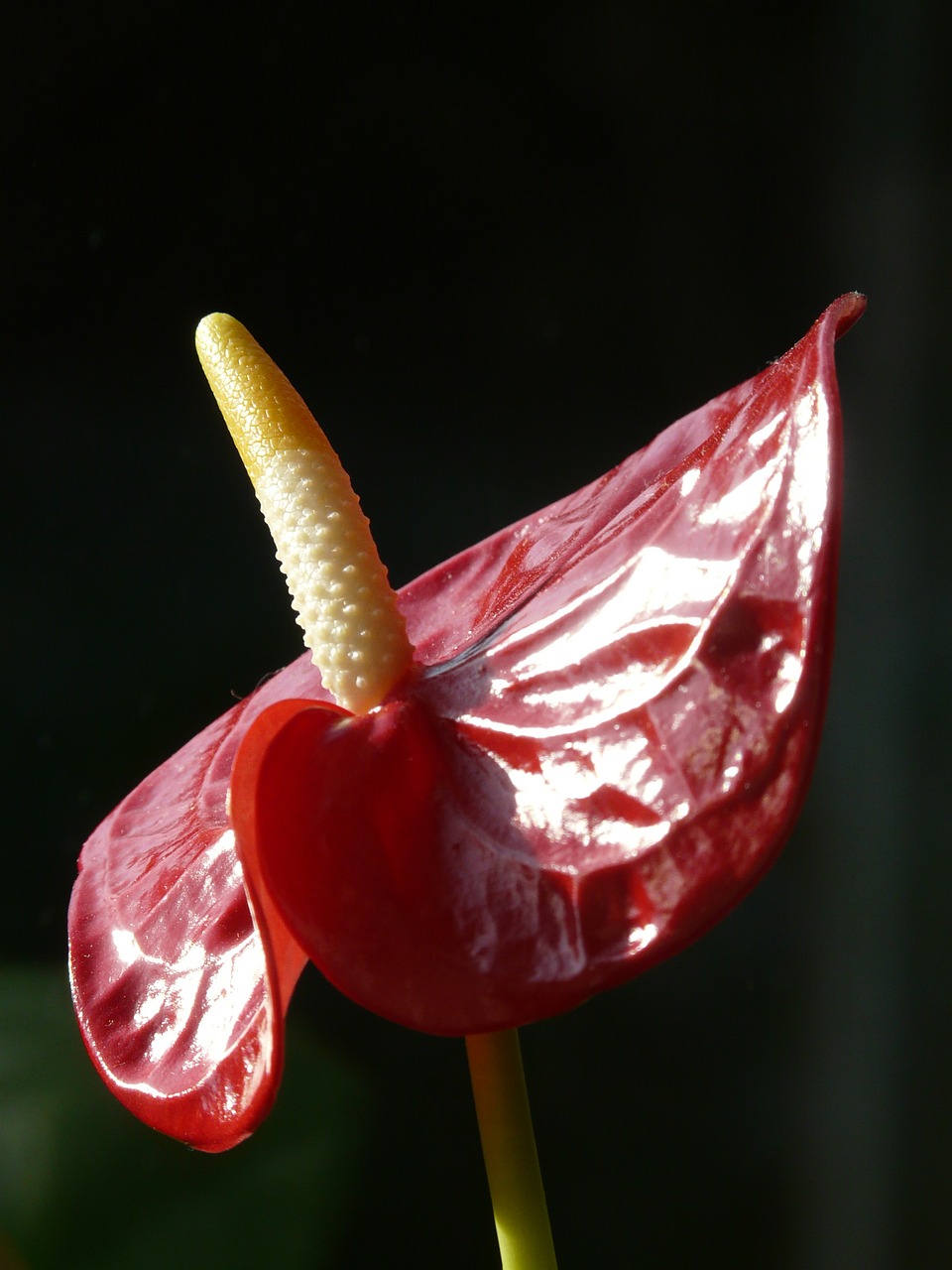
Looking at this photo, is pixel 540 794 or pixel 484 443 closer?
pixel 540 794

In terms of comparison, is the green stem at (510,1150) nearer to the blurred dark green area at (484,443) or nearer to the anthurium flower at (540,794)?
the anthurium flower at (540,794)

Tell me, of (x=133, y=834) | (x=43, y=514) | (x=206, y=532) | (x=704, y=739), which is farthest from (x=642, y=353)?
(x=704, y=739)

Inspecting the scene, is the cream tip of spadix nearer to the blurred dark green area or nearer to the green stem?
the green stem

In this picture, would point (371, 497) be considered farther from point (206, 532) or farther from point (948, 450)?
point (948, 450)

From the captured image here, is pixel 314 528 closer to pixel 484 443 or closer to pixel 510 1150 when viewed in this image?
pixel 510 1150

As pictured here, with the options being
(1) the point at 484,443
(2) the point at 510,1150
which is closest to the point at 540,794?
(2) the point at 510,1150

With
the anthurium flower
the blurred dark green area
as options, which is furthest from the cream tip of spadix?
the blurred dark green area
